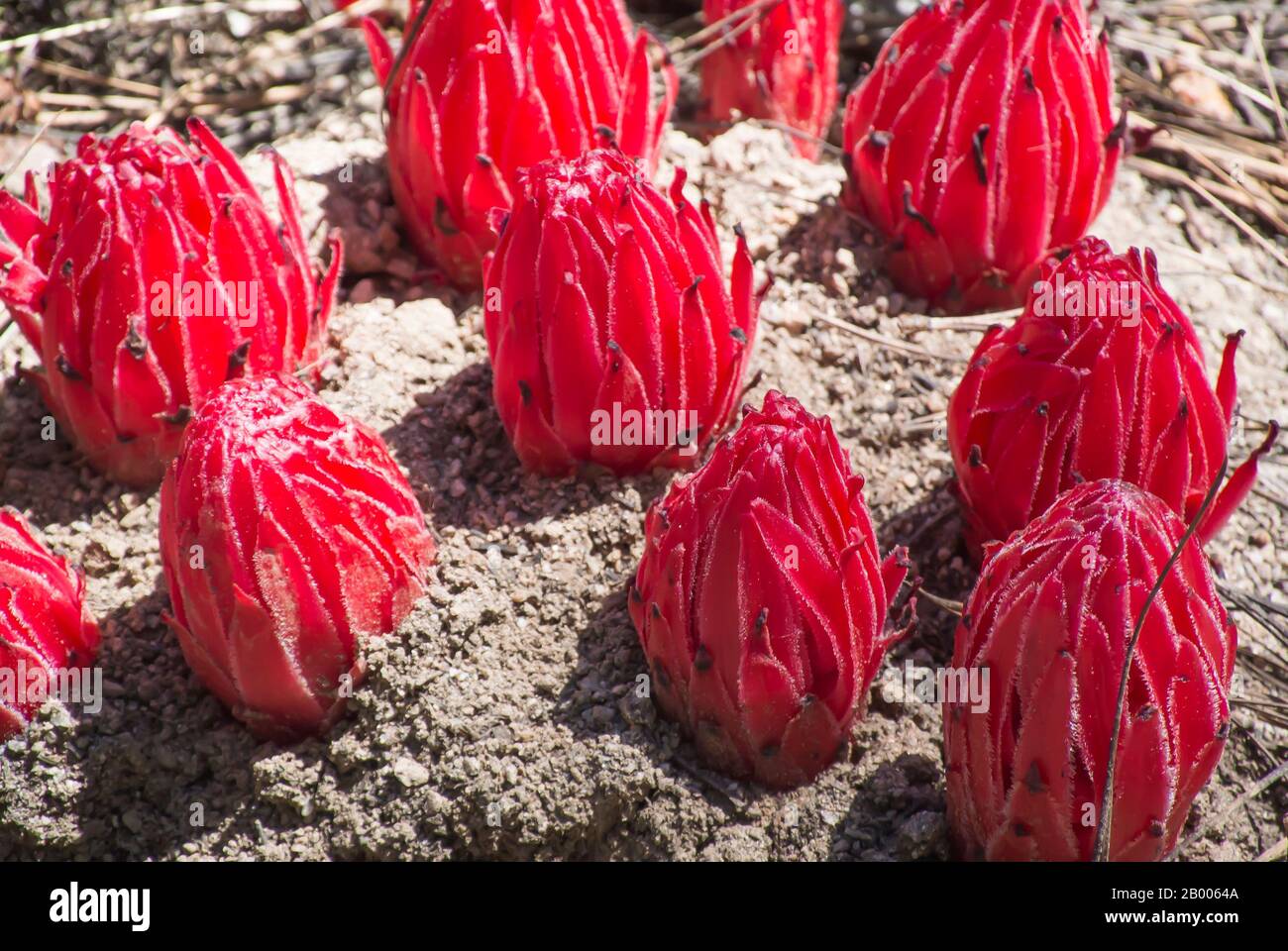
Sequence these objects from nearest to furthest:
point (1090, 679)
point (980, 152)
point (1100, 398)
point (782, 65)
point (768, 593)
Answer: point (1090, 679), point (768, 593), point (1100, 398), point (980, 152), point (782, 65)

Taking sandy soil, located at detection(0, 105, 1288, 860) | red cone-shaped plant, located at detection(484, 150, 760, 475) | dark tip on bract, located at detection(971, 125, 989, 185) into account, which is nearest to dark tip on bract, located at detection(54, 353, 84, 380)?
sandy soil, located at detection(0, 105, 1288, 860)

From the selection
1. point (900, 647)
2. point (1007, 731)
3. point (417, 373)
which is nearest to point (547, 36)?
point (417, 373)

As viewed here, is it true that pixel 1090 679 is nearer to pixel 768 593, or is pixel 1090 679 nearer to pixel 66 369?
pixel 768 593

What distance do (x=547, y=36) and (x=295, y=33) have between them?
165 cm

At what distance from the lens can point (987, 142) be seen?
116 inches

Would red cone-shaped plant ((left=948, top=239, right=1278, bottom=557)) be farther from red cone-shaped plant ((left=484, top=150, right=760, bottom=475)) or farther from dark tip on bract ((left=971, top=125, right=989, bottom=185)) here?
red cone-shaped plant ((left=484, top=150, right=760, bottom=475))

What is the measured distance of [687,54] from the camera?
159 inches

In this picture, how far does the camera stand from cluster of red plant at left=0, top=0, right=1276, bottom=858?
2199mm

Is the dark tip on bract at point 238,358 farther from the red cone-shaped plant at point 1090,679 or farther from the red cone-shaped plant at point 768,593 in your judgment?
the red cone-shaped plant at point 1090,679

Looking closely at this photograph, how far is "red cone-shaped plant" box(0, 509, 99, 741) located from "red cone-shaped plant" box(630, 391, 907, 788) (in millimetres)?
1063

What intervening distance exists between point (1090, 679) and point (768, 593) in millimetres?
511

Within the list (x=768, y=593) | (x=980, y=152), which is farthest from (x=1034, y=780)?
(x=980, y=152)

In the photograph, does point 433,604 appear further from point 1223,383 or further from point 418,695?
point 1223,383
